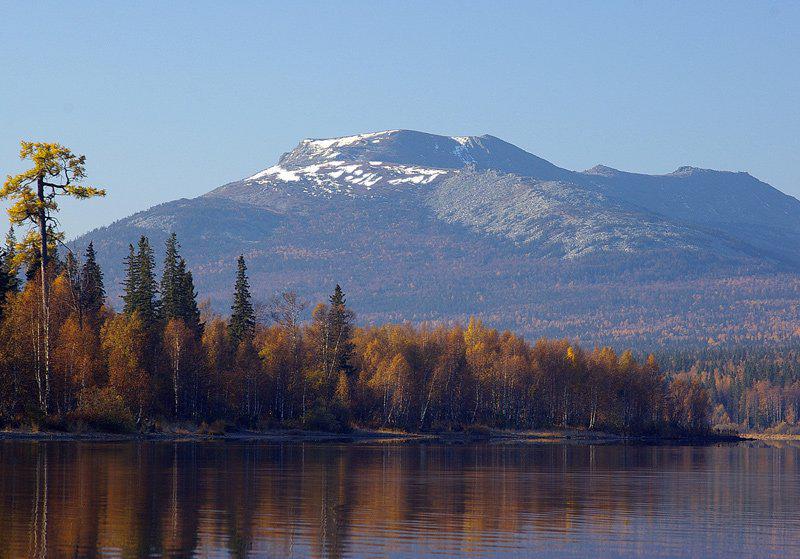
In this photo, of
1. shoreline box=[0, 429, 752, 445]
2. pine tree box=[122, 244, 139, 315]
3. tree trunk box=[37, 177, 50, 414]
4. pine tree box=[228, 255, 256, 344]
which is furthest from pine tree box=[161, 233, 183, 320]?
tree trunk box=[37, 177, 50, 414]

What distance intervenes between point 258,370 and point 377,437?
50.7 feet

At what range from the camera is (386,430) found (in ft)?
461

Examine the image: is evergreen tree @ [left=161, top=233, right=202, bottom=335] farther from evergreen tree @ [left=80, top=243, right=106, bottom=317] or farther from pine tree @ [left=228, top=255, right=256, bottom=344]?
pine tree @ [left=228, top=255, right=256, bottom=344]

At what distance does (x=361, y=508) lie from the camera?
47844 mm

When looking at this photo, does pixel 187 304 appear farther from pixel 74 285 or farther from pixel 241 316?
pixel 74 285

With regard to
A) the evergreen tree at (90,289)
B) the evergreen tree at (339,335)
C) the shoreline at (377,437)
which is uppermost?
the evergreen tree at (90,289)

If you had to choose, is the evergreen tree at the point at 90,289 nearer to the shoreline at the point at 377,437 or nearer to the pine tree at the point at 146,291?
the pine tree at the point at 146,291

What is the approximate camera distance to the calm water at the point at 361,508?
3700cm

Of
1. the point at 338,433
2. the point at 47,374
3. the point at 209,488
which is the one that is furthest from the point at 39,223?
the point at 338,433

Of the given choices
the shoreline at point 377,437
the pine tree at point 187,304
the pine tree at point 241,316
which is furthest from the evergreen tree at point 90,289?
the pine tree at point 241,316

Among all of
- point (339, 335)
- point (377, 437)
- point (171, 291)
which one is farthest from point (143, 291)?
point (377, 437)

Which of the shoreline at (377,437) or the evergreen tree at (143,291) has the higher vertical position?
the evergreen tree at (143,291)

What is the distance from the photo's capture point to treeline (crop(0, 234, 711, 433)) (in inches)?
3612

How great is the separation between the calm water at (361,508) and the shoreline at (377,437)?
22.1 feet
